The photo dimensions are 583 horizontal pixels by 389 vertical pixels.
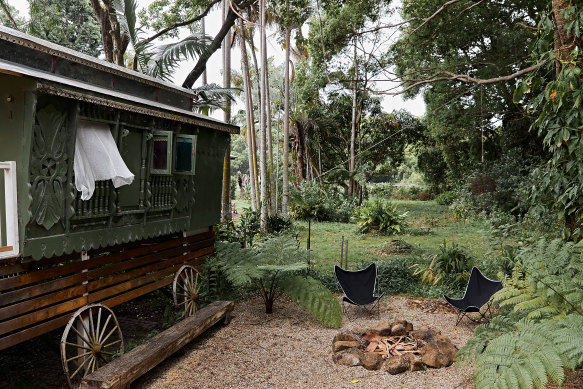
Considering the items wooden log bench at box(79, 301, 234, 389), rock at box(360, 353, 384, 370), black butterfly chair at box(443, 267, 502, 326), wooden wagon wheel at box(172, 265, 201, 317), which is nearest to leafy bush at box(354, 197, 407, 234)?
black butterfly chair at box(443, 267, 502, 326)

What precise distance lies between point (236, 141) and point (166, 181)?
154 feet

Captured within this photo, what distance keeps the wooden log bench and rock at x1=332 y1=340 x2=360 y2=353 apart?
6.25ft

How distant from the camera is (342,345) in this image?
530 cm

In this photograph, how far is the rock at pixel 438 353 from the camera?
4.83m

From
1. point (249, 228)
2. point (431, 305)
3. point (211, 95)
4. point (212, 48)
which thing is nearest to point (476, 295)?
point (431, 305)

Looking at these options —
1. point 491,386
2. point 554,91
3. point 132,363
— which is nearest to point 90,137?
point 132,363

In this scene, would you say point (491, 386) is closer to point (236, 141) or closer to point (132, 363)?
point (132, 363)

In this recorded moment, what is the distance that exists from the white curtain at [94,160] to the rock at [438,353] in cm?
430

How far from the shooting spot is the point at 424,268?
8.55 metres

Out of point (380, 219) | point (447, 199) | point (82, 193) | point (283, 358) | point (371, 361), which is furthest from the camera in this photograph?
point (447, 199)

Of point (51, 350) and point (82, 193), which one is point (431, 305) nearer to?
point (82, 193)

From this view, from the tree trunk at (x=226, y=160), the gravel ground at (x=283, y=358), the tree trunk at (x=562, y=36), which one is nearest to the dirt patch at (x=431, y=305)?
the gravel ground at (x=283, y=358)

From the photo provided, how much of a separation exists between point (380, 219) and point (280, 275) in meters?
8.92

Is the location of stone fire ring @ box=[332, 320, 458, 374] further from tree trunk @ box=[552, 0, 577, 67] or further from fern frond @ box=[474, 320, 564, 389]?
tree trunk @ box=[552, 0, 577, 67]
